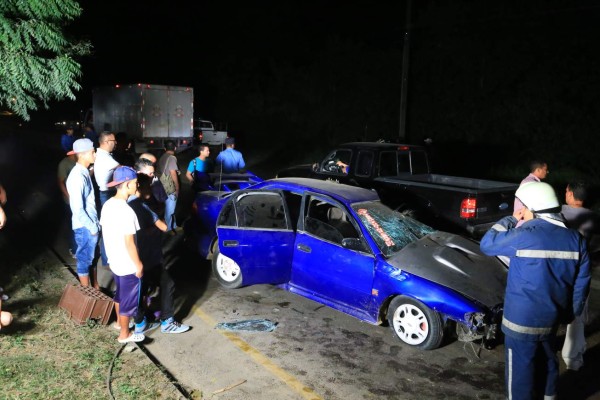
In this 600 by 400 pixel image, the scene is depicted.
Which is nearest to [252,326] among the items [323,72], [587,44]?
[587,44]

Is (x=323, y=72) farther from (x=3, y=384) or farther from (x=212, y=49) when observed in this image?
(x=3, y=384)

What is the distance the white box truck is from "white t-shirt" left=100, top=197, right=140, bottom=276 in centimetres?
1811

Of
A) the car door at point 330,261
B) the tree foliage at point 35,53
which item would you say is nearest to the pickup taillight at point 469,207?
the car door at point 330,261

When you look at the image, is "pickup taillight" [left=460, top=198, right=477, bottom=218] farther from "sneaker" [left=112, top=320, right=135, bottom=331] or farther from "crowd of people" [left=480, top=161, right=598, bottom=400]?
"sneaker" [left=112, top=320, right=135, bottom=331]

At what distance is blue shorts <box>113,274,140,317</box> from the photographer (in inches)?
197

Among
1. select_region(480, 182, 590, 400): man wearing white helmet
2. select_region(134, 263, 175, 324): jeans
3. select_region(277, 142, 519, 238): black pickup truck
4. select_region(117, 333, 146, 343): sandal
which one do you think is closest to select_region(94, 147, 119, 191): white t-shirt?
select_region(134, 263, 175, 324): jeans

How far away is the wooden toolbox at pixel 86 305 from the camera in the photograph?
5539mm

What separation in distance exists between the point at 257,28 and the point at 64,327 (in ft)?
103

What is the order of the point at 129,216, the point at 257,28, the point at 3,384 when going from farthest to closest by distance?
1. the point at 257,28
2. the point at 129,216
3. the point at 3,384

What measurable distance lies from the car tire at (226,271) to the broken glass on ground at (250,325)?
92 centimetres

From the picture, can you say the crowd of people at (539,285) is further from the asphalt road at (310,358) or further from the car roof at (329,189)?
the car roof at (329,189)

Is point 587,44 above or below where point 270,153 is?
above

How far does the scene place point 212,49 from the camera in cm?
3809

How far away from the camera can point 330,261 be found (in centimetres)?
594
